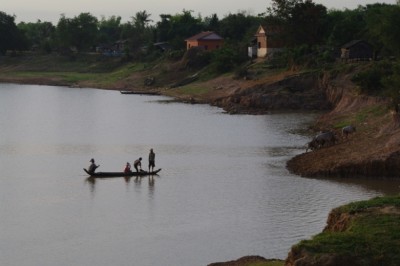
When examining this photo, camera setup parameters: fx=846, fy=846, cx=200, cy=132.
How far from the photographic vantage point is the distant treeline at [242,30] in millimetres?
92500

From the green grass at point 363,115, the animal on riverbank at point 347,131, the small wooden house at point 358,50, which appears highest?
the small wooden house at point 358,50

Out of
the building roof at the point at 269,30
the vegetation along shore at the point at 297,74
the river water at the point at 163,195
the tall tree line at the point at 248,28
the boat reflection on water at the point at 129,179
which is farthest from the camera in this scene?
the building roof at the point at 269,30

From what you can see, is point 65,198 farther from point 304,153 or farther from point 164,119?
point 164,119

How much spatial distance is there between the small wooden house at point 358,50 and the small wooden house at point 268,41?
41.0ft

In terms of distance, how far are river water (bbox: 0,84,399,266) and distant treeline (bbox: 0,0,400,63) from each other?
67.8 ft

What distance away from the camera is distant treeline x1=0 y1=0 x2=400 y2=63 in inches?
3642

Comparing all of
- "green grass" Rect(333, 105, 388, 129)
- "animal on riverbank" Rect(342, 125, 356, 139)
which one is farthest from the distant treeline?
"animal on riverbank" Rect(342, 125, 356, 139)

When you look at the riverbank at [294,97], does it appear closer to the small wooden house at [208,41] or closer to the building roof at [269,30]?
the building roof at [269,30]

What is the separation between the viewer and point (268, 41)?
114688 millimetres

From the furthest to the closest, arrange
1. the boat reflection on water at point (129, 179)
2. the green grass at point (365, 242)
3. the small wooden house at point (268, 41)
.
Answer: the small wooden house at point (268, 41), the boat reflection on water at point (129, 179), the green grass at point (365, 242)

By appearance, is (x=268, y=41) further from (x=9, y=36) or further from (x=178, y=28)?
(x=9, y=36)

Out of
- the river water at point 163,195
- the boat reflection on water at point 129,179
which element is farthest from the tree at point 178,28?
the boat reflection on water at point 129,179

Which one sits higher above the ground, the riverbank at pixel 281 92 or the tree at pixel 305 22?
the tree at pixel 305 22

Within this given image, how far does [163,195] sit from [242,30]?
4266 inches
